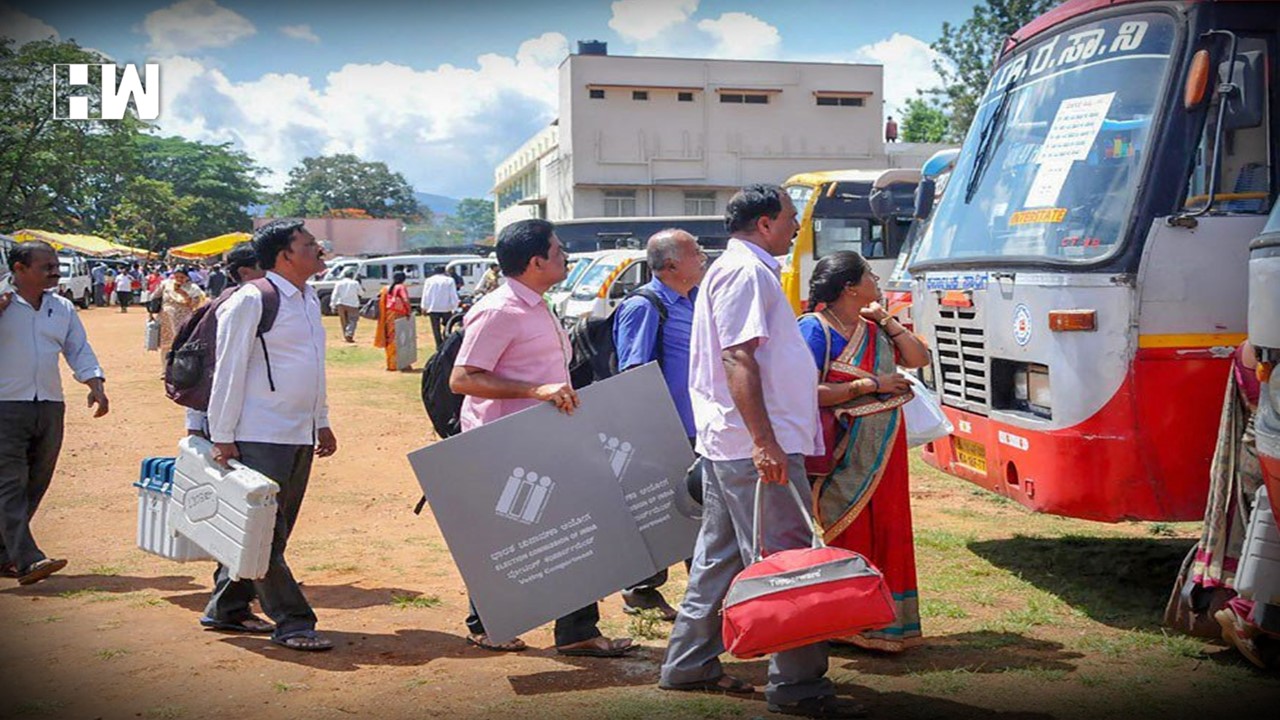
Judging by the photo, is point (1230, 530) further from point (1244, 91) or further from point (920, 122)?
point (920, 122)

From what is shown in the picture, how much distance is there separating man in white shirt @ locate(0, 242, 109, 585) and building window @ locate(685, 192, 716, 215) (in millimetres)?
40495

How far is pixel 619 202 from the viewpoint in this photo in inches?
1838

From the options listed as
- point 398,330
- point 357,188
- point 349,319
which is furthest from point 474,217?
point 398,330

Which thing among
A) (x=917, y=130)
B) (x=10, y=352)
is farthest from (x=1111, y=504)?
(x=917, y=130)

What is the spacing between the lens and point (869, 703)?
15.3 feet

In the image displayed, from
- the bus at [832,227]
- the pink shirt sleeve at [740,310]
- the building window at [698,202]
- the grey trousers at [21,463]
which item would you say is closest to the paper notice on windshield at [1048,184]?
the pink shirt sleeve at [740,310]

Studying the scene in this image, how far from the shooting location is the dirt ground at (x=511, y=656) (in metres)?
4.70

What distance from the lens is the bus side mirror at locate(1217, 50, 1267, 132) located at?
18.3 ft

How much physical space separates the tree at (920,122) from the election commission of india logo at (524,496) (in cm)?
5445

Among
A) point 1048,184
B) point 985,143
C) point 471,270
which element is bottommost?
point 1048,184

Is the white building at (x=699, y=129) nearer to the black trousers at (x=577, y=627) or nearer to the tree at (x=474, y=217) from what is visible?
the black trousers at (x=577, y=627)

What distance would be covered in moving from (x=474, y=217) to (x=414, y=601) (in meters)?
183

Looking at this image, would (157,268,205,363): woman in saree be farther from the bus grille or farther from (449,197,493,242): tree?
(449,197,493,242): tree

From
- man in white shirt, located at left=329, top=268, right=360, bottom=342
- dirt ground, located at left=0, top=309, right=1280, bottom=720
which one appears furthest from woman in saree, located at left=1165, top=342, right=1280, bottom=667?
man in white shirt, located at left=329, top=268, right=360, bottom=342
